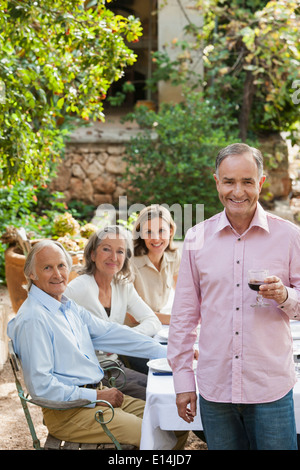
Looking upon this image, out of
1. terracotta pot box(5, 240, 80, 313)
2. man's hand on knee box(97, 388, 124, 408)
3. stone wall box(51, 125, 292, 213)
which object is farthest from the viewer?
stone wall box(51, 125, 292, 213)

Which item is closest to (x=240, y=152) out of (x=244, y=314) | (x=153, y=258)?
(x=244, y=314)

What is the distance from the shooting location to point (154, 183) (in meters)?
8.34

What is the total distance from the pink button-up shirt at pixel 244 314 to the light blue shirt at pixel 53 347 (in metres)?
0.75

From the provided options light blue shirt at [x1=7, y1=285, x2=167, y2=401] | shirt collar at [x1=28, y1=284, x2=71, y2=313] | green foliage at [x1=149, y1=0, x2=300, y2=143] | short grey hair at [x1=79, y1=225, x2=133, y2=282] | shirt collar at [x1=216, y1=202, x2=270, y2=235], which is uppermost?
green foliage at [x1=149, y1=0, x2=300, y2=143]

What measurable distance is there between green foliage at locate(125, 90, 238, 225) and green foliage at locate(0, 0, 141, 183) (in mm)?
3560

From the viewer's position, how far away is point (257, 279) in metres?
1.93

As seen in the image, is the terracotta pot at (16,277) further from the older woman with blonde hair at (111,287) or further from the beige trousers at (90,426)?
the beige trousers at (90,426)

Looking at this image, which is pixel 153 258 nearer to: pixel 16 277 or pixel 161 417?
pixel 161 417

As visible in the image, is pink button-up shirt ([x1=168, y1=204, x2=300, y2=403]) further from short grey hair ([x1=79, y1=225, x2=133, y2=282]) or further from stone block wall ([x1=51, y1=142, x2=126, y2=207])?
stone block wall ([x1=51, y1=142, x2=126, y2=207])

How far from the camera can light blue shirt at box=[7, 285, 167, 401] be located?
2.64 metres

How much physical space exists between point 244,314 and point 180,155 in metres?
6.52

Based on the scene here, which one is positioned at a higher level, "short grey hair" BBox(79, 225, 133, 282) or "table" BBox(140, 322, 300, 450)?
"short grey hair" BBox(79, 225, 133, 282)

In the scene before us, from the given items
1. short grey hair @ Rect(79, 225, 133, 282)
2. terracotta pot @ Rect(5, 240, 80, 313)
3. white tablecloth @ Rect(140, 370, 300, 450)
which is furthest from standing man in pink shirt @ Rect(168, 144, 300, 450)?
terracotta pot @ Rect(5, 240, 80, 313)
